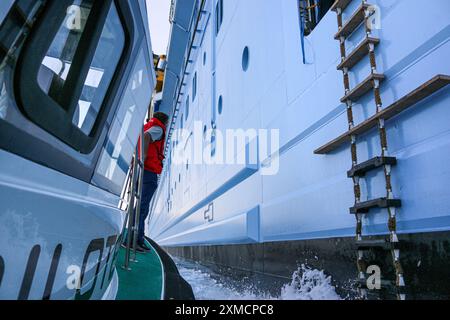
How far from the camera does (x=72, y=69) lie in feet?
3.31

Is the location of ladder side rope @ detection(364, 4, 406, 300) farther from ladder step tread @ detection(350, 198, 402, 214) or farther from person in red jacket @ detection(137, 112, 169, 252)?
person in red jacket @ detection(137, 112, 169, 252)

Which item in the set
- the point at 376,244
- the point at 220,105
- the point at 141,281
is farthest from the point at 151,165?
the point at 376,244

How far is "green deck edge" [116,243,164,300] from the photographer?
6.12 feet

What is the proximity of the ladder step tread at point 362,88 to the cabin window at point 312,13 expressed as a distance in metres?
0.88

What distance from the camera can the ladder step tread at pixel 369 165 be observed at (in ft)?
4.89

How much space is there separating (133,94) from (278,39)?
163 cm

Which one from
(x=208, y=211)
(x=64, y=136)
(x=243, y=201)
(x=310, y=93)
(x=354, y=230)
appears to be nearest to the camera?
(x=64, y=136)

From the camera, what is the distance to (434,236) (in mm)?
1289

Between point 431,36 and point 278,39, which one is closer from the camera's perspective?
point 431,36

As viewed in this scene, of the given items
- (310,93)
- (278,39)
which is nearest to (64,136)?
(310,93)

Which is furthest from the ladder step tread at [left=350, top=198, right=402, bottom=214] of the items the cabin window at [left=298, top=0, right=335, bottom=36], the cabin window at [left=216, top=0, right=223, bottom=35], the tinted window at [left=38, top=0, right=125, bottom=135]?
the cabin window at [left=216, top=0, right=223, bottom=35]

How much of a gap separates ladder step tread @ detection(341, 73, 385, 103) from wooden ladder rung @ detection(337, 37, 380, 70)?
17 cm

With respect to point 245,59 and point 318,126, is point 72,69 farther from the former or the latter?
point 245,59

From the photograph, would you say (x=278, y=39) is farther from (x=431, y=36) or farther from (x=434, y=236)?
(x=434, y=236)
